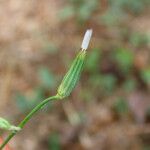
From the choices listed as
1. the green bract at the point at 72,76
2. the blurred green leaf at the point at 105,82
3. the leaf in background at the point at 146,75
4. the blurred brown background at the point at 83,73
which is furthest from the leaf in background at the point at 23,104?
the green bract at the point at 72,76

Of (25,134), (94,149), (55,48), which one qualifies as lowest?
(94,149)

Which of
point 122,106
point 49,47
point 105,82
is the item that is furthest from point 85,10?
point 122,106

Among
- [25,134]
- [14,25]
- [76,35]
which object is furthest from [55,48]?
[25,134]

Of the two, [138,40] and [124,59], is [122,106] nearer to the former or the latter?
[124,59]

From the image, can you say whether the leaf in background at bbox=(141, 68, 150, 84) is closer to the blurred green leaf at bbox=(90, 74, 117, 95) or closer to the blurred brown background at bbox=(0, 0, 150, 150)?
the blurred brown background at bbox=(0, 0, 150, 150)

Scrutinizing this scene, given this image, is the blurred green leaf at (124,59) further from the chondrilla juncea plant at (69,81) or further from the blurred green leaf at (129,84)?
the chondrilla juncea plant at (69,81)

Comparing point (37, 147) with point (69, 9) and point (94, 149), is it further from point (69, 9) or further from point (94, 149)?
point (69, 9)
